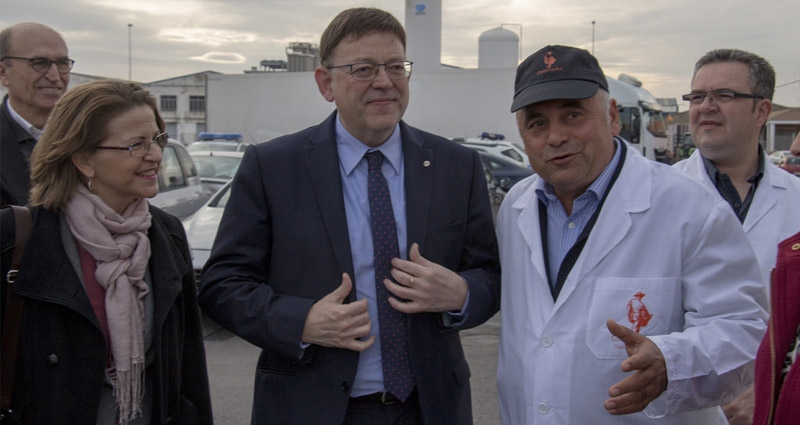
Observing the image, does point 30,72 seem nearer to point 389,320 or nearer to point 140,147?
point 140,147

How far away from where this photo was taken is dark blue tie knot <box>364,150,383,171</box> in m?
2.56

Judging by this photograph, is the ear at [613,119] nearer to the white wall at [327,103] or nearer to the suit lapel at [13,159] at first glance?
the suit lapel at [13,159]

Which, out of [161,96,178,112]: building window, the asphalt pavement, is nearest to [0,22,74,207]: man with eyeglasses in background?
the asphalt pavement

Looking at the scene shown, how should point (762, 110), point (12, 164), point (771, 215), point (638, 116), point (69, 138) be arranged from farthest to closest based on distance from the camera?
1. point (638, 116)
2. point (762, 110)
3. point (12, 164)
4. point (771, 215)
5. point (69, 138)

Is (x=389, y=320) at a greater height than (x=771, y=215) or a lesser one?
lesser

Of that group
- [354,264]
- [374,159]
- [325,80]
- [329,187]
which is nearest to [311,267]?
[354,264]

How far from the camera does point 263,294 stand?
7.77 feet

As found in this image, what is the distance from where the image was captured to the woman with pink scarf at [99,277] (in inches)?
82.5

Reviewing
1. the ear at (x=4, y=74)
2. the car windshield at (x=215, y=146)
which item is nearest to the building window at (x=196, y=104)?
the car windshield at (x=215, y=146)

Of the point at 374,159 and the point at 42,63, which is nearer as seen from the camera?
the point at 374,159

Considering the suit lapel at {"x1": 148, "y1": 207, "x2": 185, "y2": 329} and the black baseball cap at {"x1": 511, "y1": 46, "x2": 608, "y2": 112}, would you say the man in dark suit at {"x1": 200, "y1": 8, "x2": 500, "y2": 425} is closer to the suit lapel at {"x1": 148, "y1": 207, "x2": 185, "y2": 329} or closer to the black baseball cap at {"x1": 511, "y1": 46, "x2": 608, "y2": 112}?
the suit lapel at {"x1": 148, "y1": 207, "x2": 185, "y2": 329}

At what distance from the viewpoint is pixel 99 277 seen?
2197 mm

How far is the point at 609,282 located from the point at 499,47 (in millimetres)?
34020

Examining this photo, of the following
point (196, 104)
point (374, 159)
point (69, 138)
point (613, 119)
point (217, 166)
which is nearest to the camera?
point (69, 138)
